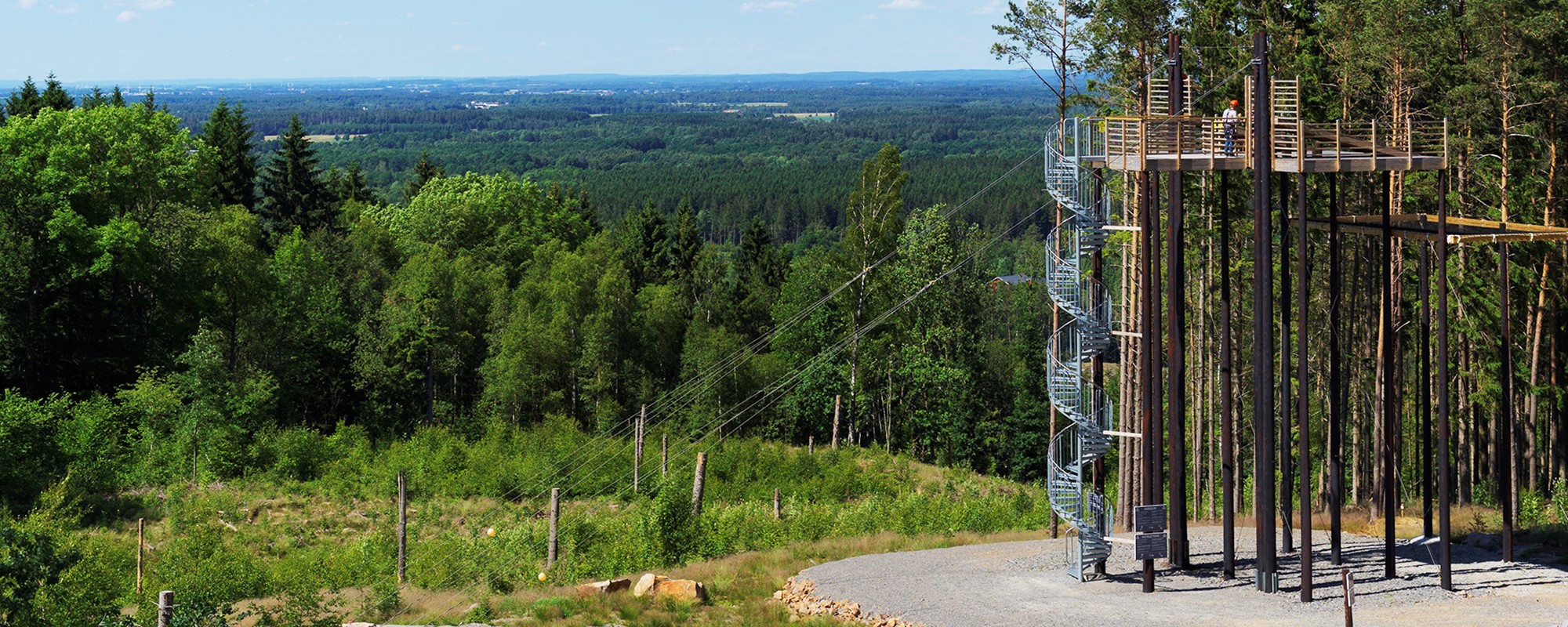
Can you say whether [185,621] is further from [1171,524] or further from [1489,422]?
[1489,422]

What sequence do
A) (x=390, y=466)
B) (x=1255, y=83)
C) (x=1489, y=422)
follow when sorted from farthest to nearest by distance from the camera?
1. (x=390, y=466)
2. (x=1489, y=422)
3. (x=1255, y=83)

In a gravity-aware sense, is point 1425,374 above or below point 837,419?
above

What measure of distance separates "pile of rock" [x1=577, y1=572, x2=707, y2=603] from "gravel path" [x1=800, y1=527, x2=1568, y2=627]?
2.51 metres

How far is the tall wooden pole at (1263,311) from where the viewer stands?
26.9 m

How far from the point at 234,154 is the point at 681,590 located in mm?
57589

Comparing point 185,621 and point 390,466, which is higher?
point 185,621

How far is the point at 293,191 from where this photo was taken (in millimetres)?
81562

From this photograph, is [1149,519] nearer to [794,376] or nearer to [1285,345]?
[1285,345]

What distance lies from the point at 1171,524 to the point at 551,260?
156 ft

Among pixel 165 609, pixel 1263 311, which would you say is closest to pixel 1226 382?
Result: pixel 1263 311

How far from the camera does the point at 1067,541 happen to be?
3319 cm

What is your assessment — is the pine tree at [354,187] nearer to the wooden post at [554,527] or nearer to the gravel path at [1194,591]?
the wooden post at [554,527]

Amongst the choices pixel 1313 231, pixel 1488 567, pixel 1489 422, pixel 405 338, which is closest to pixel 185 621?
pixel 1488 567

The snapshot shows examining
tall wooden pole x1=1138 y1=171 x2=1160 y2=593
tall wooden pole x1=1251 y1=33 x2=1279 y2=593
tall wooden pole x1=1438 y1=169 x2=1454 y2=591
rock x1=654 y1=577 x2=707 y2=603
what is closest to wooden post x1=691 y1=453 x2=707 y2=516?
rock x1=654 y1=577 x2=707 y2=603
